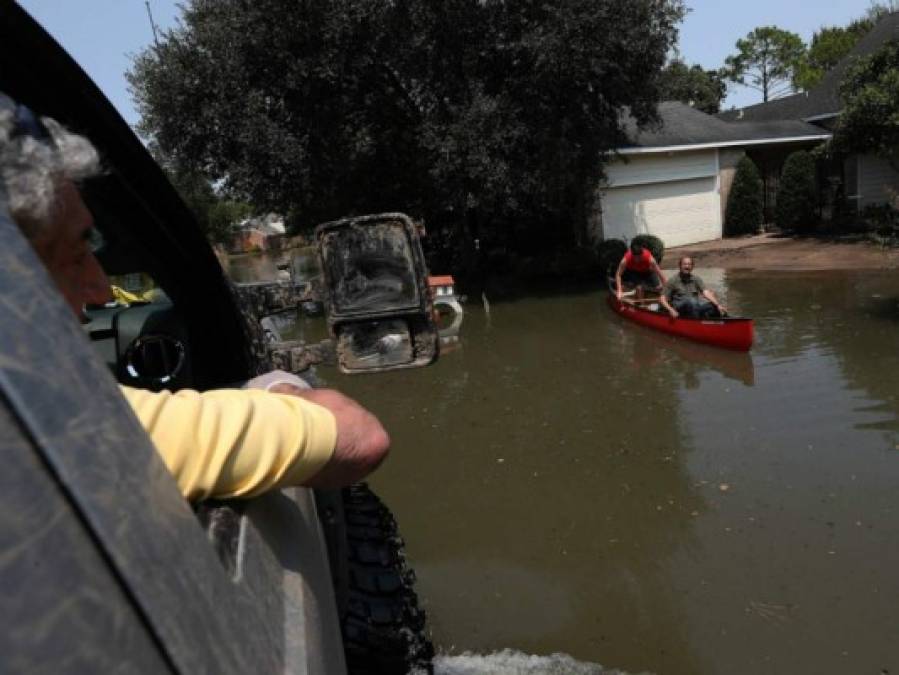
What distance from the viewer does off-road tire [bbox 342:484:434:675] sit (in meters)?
2.09

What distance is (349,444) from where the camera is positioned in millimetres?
1319

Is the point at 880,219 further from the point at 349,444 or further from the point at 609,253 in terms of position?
the point at 349,444

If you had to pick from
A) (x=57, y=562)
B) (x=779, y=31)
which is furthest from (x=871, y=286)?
(x=779, y=31)

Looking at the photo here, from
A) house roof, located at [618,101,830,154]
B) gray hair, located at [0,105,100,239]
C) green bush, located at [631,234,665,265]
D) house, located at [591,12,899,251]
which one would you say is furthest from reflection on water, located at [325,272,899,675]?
house roof, located at [618,101,830,154]

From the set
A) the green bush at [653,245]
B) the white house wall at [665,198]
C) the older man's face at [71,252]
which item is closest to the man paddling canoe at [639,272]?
the green bush at [653,245]

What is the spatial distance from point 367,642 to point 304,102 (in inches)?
556

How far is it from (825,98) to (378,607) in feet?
86.9

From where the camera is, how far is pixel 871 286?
12852 millimetres

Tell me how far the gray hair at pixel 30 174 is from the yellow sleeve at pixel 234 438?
27 centimetres

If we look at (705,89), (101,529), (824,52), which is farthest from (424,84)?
(824,52)

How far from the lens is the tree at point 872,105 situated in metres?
15.9

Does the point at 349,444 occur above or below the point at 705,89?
below

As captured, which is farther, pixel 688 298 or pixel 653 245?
pixel 653 245

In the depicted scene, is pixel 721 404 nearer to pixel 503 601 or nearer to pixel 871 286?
pixel 503 601
